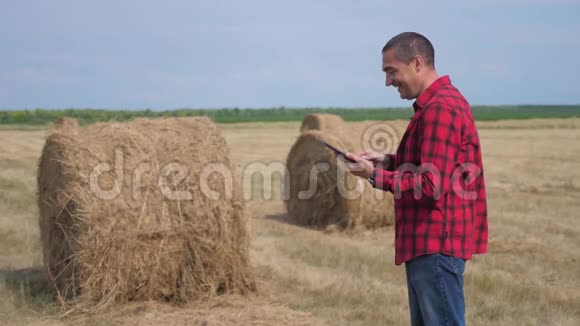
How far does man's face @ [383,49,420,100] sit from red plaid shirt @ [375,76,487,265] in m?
0.07

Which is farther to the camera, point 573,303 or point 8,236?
point 8,236

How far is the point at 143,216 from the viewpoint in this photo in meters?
6.72

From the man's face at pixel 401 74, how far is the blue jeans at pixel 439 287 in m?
0.80

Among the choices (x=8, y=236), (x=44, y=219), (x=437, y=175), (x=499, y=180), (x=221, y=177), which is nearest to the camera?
(x=437, y=175)

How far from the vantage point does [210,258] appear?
23.2 ft

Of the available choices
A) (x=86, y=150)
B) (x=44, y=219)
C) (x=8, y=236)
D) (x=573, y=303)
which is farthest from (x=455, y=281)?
(x=8, y=236)

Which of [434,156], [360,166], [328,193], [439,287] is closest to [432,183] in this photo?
[434,156]

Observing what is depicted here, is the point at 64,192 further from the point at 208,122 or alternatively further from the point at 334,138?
the point at 334,138

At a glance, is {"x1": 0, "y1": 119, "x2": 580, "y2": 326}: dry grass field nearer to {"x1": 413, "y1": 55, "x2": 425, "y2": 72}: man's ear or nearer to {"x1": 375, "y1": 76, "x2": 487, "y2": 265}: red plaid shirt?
{"x1": 375, "y1": 76, "x2": 487, "y2": 265}: red plaid shirt

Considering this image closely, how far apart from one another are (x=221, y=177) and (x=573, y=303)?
3563 mm

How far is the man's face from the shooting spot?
340 centimetres

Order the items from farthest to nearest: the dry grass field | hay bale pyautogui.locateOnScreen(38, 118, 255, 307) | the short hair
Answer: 1. hay bale pyautogui.locateOnScreen(38, 118, 255, 307)
2. the dry grass field
3. the short hair

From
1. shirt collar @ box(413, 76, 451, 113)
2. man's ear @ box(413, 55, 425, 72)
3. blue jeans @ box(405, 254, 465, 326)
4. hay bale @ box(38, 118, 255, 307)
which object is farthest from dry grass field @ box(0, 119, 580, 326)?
man's ear @ box(413, 55, 425, 72)

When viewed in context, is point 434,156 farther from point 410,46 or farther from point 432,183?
point 410,46
